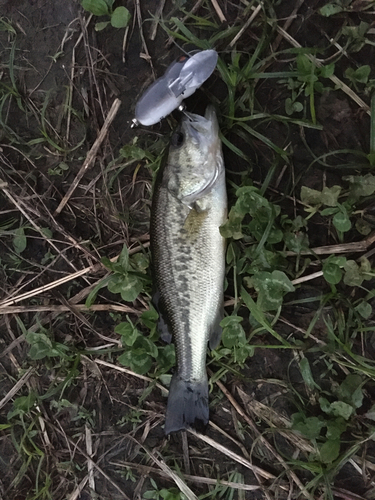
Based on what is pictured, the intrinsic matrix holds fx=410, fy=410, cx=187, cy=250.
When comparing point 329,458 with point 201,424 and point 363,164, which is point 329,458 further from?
point 363,164

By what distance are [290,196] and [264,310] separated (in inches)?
23.4

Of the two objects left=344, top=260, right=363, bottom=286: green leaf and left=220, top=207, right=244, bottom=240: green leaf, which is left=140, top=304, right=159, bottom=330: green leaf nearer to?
left=220, top=207, right=244, bottom=240: green leaf

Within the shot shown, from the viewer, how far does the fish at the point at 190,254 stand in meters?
1.99

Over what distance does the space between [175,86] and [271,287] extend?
1087mm

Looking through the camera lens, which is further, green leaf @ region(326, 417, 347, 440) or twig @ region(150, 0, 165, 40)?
twig @ region(150, 0, 165, 40)

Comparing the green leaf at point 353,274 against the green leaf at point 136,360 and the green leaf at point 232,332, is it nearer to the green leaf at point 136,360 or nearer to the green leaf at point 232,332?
the green leaf at point 232,332

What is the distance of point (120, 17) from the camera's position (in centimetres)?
223

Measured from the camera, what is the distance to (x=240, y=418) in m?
2.28

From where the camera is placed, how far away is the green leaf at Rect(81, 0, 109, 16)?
88.2 inches

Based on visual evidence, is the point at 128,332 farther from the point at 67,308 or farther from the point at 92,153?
the point at 92,153

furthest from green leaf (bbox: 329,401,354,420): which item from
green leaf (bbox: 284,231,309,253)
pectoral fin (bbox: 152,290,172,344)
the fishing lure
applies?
the fishing lure

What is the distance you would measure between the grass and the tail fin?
0.33ft

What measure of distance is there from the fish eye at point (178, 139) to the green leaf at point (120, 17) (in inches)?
29.9

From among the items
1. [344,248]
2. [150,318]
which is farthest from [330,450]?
[150,318]
